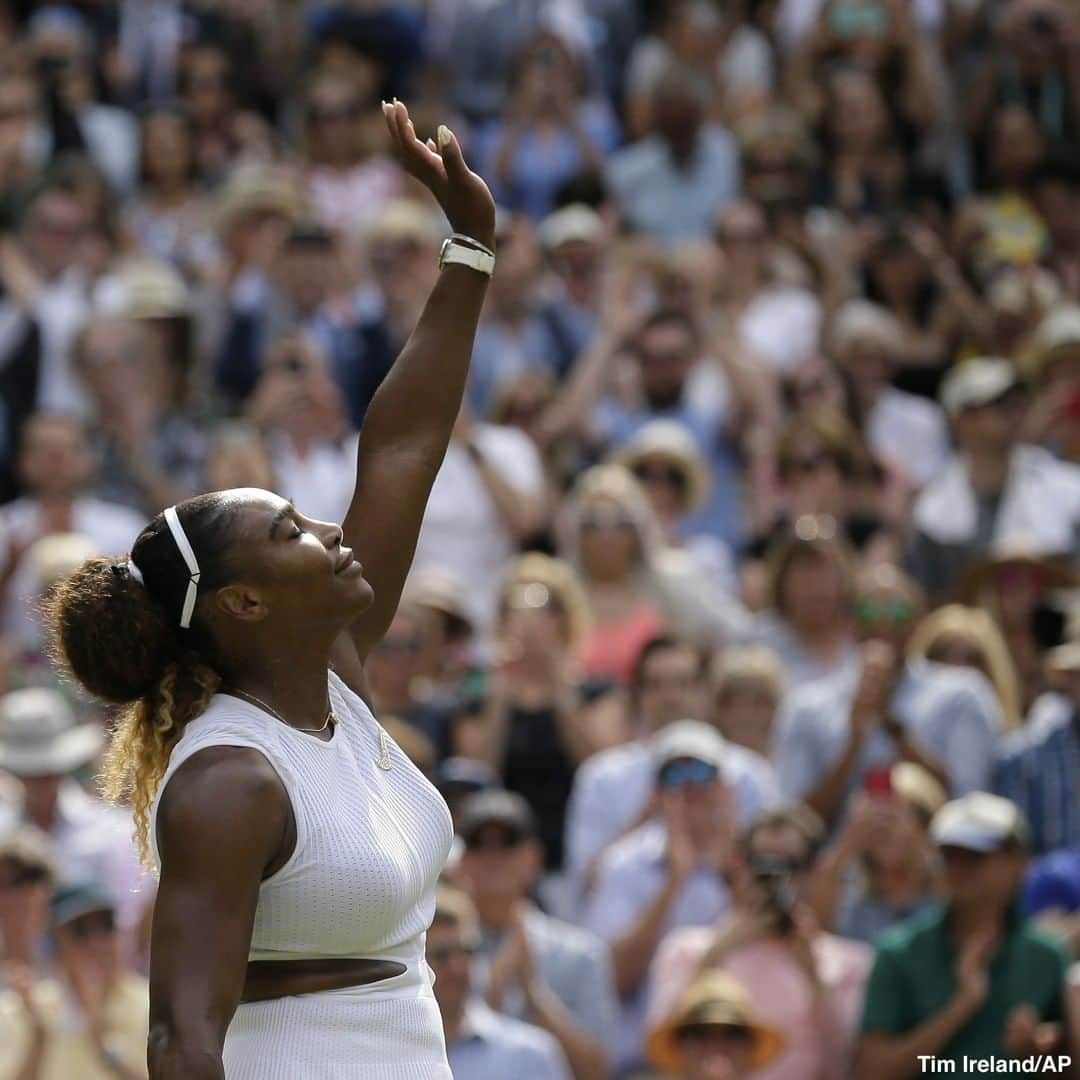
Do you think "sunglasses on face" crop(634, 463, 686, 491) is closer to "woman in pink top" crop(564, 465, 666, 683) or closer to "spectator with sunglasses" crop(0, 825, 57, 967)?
"woman in pink top" crop(564, 465, 666, 683)

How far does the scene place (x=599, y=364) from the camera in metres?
10.3

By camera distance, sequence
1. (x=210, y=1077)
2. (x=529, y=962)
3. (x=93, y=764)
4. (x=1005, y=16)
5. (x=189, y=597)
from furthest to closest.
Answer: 1. (x=1005, y=16)
2. (x=93, y=764)
3. (x=529, y=962)
4. (x=189, y=597)
5. (x=210, y=1077)

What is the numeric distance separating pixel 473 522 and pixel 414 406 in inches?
221

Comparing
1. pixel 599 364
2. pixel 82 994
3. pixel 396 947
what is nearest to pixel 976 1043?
pixel 82 994

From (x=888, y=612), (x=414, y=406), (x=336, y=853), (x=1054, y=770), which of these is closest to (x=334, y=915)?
(x=336, y=853)

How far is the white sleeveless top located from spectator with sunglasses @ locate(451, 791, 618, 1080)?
11.0ft

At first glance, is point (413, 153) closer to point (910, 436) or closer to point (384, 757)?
point (384, 757)

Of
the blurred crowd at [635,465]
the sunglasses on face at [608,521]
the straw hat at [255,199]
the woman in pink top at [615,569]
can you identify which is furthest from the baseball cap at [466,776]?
the straw hat at [255,199]

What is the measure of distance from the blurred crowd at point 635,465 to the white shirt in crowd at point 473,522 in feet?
0.06

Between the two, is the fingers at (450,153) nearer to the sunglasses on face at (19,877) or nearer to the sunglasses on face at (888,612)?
the sunglasses on face at (19,877)

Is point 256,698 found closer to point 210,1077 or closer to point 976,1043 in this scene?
point 210,1077

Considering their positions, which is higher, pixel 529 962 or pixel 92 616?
pixel 92 616

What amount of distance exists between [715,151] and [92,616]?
31.0 feet

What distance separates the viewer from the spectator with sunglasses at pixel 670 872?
6.96 m
